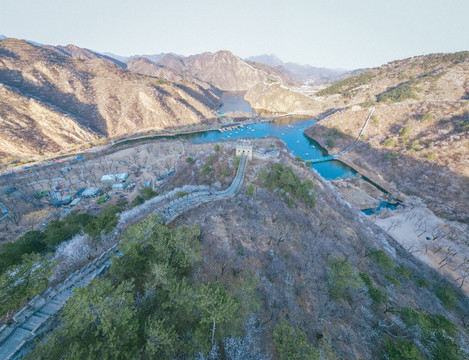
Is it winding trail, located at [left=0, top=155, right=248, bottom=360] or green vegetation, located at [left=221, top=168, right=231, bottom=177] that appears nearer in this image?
winding trail, located at [left=0, top=155, right=248, bottom=360]

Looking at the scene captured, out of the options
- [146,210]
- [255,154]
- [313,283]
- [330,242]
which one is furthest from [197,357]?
[255,154]

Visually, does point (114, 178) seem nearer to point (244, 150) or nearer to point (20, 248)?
point (20, 248)

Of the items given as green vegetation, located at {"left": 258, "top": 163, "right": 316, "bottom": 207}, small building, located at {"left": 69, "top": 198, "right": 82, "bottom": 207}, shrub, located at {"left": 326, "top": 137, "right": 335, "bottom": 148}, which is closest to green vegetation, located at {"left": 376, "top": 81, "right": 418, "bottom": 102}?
shrub, located at {"left": 326, "top": 137, "right": 335, "bottom": 148}

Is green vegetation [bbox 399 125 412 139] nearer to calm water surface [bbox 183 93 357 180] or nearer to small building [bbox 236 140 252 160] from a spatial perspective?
calm water surface [bbox 183 93 357 180]

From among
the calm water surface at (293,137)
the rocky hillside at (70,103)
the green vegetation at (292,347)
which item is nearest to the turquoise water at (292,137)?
the calm water surface at (293,137)

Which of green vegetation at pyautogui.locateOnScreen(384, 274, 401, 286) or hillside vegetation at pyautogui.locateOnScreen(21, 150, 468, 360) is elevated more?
hillside vegetation at pyautogui.locateOnScreen(21, 150, 468, 360)

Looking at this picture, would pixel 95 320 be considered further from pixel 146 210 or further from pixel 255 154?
pixel 255 154

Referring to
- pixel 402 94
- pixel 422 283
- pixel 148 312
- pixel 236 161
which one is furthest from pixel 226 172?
pixel 402 94
